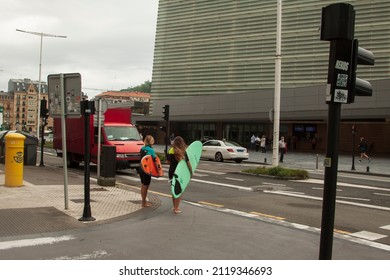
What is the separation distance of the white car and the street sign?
59.1 ft

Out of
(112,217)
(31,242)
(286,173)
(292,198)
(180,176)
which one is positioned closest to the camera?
(31,242)

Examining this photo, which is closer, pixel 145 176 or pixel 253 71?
pixel 145 176

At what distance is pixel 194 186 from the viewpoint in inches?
539

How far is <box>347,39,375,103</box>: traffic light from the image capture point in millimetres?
3975

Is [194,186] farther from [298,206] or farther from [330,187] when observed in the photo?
[330,187]

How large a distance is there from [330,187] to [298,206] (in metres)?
6.51

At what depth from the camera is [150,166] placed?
9.05 m

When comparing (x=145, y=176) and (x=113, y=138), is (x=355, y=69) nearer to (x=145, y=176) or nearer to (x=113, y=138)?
(x=145, y=176)

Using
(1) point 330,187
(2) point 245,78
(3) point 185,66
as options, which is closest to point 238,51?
(2) point 245,78

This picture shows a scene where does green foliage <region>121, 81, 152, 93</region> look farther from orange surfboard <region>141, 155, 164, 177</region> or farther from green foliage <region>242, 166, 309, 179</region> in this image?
orange surfboard <region>141, 155, 164, 177</region>

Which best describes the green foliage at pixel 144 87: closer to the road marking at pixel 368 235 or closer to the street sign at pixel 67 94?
the street sign at pixel 67 94

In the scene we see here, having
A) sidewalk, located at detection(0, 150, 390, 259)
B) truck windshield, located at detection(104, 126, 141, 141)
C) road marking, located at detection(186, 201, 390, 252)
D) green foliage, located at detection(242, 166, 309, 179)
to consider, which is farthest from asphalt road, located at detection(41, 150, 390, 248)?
truck windshield, located at detection(104, 126, 141, 141)

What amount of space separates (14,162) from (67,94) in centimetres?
413

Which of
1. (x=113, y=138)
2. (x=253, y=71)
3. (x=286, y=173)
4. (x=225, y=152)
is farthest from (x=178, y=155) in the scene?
(x=253, y=71)
